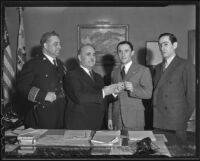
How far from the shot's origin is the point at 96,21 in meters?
2.03

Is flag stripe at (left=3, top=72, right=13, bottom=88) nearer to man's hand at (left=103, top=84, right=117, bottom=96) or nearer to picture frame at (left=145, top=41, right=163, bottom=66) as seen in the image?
man's hand at (left=103, top=84, right=117, bottom=96)

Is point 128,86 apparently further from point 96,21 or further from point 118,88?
point 96,21

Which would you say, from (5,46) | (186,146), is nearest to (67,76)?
(5,46)

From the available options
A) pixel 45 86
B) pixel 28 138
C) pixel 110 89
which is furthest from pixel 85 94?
pixel 28 138

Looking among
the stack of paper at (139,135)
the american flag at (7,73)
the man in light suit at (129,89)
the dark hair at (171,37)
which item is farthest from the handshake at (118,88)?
the american flag at (7,73)

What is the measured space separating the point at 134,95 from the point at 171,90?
268 millimetres

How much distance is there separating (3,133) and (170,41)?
1336 millimetres

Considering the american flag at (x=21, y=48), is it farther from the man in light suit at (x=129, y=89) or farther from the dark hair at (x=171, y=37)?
the dark hair at (x=171, y=37)

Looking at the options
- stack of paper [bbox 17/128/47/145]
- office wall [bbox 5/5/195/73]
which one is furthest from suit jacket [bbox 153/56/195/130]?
stack of paper [bbox 17/128/47/145]

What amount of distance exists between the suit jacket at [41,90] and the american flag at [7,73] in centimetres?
6

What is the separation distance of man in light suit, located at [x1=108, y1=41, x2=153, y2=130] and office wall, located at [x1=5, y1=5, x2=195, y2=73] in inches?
2.9

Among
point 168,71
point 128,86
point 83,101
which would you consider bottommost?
point 83,101

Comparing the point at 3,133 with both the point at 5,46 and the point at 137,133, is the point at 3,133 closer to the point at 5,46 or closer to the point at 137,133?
the point at 5,46

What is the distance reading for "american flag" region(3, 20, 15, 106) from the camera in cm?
195
